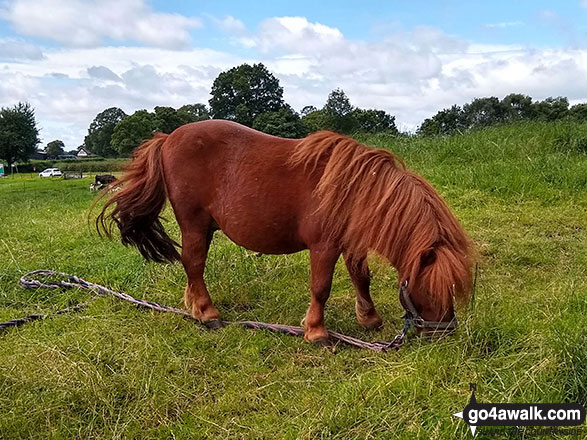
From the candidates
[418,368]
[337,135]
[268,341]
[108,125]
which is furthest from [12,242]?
[108,125]

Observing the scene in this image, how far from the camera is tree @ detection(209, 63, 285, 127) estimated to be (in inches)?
641

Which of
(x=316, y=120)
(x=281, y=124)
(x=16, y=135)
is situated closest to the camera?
(x=281, y=124)

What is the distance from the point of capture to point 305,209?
2711mm

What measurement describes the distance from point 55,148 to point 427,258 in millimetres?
69111

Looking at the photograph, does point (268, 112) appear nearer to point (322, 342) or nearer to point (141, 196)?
point (141, 196)

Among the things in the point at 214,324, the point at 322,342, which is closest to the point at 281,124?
the point at 214,324


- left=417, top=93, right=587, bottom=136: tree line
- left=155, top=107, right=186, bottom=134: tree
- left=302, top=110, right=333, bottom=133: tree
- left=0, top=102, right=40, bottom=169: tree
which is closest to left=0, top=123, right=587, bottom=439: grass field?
left=302, top=110, right=333, bottom=133: tree

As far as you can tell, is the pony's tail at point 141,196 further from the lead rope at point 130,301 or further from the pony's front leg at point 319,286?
the pony's front leg at point 319,286

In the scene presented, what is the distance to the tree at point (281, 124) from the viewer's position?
12703 mm

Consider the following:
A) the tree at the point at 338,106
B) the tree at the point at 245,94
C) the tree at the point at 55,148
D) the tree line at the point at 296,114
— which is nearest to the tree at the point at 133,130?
the tree line at the point at 296,114

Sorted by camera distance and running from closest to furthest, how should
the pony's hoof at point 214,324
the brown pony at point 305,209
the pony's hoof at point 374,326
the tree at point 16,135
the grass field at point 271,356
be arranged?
1. the grass field at point 271,356
2. the brown pony at point 305,209
3. the pony's hoof at point 374,326
4. the pony's hoof at point 214,324
5. the tree at point 16,135

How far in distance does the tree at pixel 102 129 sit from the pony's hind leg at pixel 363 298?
124ft

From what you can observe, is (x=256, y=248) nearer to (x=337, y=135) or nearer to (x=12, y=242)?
(x=337, y=135)

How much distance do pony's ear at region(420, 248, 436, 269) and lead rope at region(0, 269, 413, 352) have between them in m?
0.29
